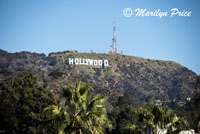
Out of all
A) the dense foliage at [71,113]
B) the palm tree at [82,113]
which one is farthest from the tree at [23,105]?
the palm tree at [82,113]

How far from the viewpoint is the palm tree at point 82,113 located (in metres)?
32.4

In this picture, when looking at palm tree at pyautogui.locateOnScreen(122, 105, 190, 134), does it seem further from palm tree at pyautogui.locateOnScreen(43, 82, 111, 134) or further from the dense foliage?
palm tree at pyautogui.locateOnScreen(43, 82, 111, 134)

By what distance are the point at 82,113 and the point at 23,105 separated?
1844 inches

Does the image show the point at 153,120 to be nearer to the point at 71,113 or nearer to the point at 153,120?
the point at 153,120

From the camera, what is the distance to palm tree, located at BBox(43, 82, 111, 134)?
32406 mm

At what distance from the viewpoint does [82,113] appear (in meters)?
33.1

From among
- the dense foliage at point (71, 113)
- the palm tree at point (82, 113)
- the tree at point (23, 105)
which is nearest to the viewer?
the palm tree at point (82, 113)

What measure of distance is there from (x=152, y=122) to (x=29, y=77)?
55014mm

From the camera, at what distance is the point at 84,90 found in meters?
33.9

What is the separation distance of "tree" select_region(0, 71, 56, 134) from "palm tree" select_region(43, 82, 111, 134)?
132ft

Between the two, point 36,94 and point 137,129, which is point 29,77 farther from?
point 137,129

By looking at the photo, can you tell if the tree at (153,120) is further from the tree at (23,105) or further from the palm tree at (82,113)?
the tree at (23,105)

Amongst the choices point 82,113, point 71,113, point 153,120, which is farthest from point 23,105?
point 82,113

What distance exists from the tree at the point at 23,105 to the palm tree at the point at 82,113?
132 feet
